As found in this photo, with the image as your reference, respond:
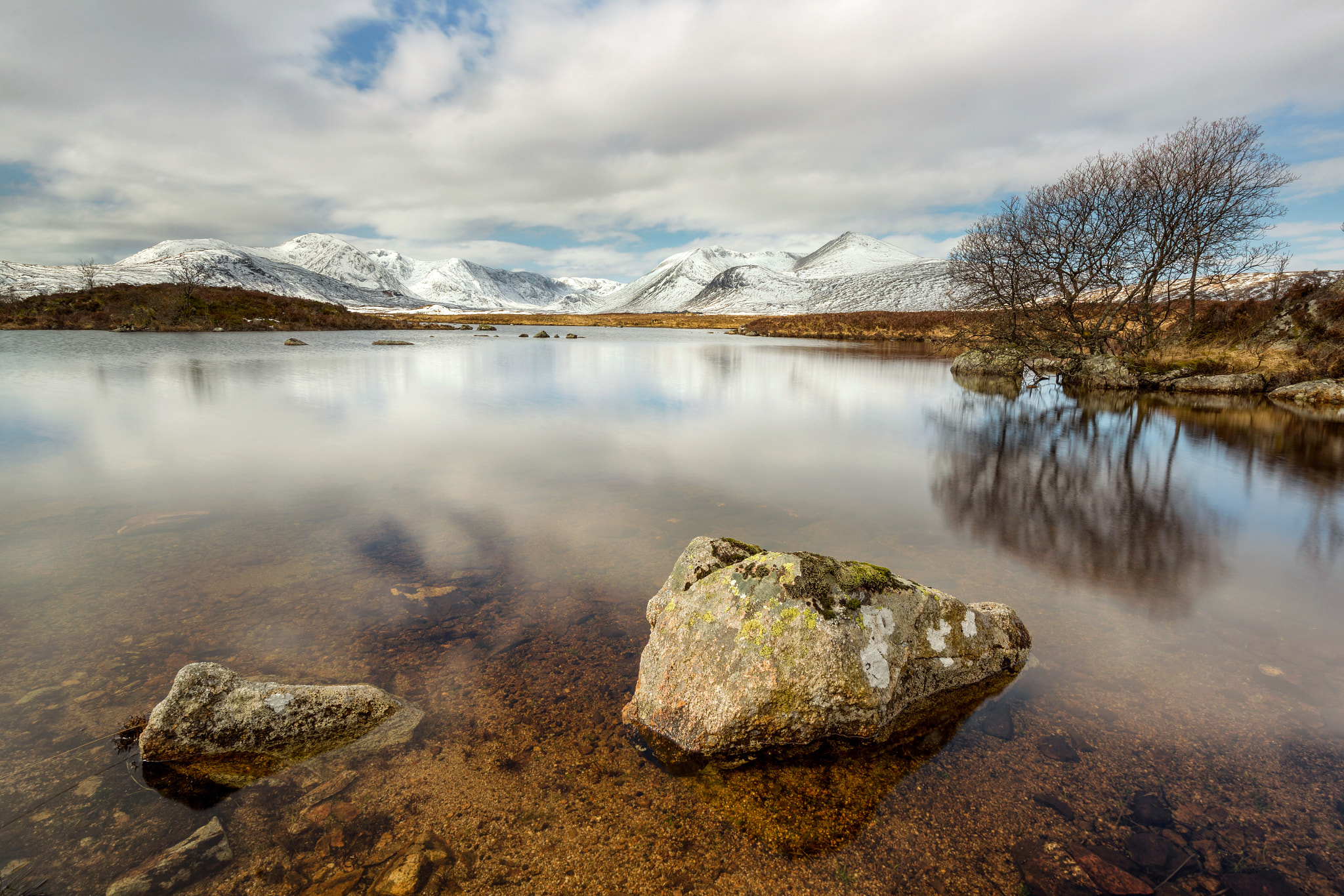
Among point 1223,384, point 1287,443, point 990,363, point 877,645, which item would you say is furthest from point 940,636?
point 990,363

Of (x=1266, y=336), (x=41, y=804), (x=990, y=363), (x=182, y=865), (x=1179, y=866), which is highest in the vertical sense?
(x=1266, y=336)

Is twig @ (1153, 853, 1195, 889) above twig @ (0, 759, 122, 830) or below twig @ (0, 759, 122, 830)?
below

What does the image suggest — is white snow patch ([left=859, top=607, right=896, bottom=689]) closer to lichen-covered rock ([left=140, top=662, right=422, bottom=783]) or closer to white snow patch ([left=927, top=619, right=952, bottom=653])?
white snow patch ([left=927, top=619, right=952, bottom=653])

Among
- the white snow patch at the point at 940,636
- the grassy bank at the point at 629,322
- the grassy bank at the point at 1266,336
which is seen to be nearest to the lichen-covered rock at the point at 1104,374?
the grassy bank at the point at 1266,336

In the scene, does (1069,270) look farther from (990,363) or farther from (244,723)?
(244,723)

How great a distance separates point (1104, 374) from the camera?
87.7 ft

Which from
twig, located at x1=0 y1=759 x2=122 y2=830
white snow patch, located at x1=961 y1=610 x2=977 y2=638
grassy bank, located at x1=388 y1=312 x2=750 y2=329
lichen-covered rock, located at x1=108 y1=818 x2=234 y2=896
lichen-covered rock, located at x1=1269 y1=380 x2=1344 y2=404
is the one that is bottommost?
lichen-covered rock, located at x1=108 y1=818 x2=234 y2=896

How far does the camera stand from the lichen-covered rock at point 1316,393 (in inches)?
800

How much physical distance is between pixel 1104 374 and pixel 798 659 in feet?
101

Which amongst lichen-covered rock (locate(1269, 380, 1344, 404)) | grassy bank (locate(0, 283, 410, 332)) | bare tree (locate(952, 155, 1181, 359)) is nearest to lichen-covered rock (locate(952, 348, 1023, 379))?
bare tree (locate(952, 155, 1181, 359))

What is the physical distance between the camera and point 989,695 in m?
4.78

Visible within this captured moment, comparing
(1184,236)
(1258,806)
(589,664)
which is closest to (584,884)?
(589,664)

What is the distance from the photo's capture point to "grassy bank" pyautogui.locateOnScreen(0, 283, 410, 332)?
58594 mm

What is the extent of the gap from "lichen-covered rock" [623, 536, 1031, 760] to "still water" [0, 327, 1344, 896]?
26 cm
